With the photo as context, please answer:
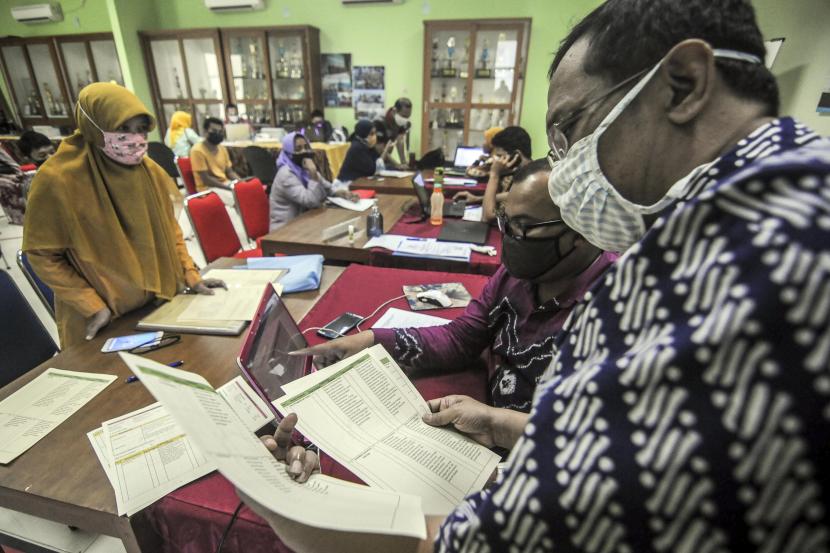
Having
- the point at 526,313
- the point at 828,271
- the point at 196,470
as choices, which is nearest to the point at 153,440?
the point at 196,470

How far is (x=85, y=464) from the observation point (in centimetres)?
81

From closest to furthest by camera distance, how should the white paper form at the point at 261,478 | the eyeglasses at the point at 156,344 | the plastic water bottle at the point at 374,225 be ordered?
the white paper form at the point at 261,478 < the eyeglasses at the point at 156,344 < the plastic water bottle at the point at 374,225

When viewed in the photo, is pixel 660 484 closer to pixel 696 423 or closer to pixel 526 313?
pixel 696 423

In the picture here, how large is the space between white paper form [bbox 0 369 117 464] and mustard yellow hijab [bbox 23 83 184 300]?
50 centimetres

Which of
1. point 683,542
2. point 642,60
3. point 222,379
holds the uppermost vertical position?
point 642,60

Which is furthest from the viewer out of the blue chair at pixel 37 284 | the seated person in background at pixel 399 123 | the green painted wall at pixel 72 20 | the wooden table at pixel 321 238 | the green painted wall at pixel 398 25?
the green painted wall at pixel 72 20

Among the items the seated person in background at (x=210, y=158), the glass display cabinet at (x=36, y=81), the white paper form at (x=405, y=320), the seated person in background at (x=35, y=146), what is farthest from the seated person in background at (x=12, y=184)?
the white paper form at (x=405, y=320)

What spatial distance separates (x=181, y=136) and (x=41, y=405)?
5.91m

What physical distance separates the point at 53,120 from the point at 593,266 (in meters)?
10.1

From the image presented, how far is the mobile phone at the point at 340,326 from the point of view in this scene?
4.14ft

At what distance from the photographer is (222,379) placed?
107 cm

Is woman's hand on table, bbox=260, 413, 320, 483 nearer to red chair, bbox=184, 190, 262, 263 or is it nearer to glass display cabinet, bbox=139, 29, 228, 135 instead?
red chair, bbox=184, 190, 262, 263

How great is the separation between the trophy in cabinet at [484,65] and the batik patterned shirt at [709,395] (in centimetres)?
596

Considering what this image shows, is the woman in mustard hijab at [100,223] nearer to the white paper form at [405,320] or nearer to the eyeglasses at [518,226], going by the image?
the white paper form at [405,320]
